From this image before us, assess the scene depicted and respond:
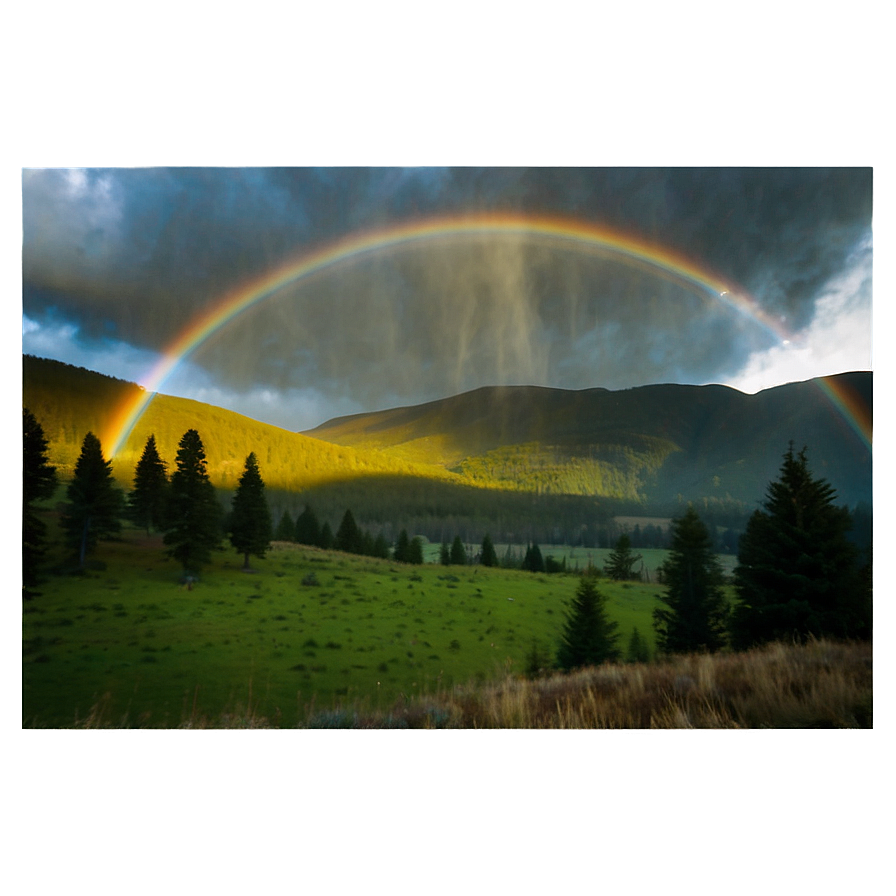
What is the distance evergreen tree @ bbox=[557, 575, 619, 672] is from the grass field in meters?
0.07

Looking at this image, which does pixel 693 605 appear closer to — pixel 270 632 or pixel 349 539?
pixel 349 539

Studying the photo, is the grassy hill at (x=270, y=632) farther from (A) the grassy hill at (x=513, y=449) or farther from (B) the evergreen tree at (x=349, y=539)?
(A) the grassy hill at (x=513, y=449)

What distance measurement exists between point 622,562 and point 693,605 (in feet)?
1.91

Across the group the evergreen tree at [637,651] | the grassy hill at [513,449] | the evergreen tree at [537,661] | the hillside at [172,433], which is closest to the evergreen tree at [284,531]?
the grassy hill at [513,449]

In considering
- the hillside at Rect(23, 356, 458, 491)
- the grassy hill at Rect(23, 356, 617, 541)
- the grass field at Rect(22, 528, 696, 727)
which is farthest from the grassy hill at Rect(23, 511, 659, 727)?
the hillside at Rect(23, 356, 458, 491)

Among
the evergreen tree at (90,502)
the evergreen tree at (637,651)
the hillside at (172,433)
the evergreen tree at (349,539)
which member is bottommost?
the evergreen tree at (637,651)

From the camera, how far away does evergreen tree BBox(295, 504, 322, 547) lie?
432cm

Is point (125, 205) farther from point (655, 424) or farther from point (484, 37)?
point (655, 424)

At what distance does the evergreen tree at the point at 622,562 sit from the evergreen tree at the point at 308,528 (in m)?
2.21

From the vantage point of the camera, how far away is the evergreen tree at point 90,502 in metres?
4.11

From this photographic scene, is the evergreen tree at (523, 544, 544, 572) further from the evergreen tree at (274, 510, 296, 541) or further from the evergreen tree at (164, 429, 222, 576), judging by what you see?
the evergreen tree at (164, 429, 222, 576)

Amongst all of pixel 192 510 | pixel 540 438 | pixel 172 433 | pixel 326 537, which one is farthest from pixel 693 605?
pixel 172 433

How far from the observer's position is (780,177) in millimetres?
4039

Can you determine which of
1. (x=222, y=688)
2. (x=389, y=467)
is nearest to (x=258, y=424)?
(x=389, y=467)
